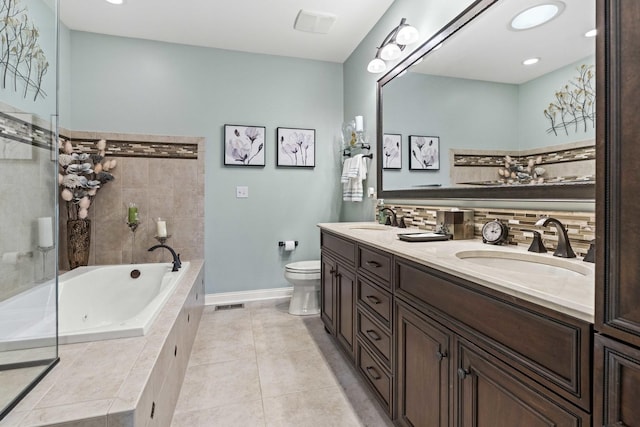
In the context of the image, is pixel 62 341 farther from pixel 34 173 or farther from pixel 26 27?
pixel 26 27

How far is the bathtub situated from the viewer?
125cm

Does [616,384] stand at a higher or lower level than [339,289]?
higher

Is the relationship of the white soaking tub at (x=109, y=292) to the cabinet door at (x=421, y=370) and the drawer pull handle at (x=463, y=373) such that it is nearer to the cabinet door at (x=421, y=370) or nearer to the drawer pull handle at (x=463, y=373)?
the cabinet door at (x=421, y=370)

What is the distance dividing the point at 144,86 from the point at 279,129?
1.31m

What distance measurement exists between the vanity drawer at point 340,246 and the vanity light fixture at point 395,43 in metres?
1.34

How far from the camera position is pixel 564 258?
114 centimetres

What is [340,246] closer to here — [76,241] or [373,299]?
[373,299]

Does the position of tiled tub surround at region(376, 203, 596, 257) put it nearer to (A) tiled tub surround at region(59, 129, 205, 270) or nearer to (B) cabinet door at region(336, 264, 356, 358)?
(B) cabinet door at region(336, 264, 356, 358)

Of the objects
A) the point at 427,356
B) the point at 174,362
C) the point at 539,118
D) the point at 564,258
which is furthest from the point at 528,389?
the point at 174,362

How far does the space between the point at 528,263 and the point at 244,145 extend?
268 cm

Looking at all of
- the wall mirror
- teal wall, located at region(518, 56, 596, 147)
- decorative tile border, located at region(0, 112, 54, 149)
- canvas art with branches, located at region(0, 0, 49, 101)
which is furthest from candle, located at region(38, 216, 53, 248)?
teal wall, located at region(518, 56, 596, 147)

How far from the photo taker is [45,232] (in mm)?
1371

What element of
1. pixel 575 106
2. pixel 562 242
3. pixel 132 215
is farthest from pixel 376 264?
pixel 132 215

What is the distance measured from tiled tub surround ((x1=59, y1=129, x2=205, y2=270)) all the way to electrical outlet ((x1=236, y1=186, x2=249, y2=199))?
35 centimetres
